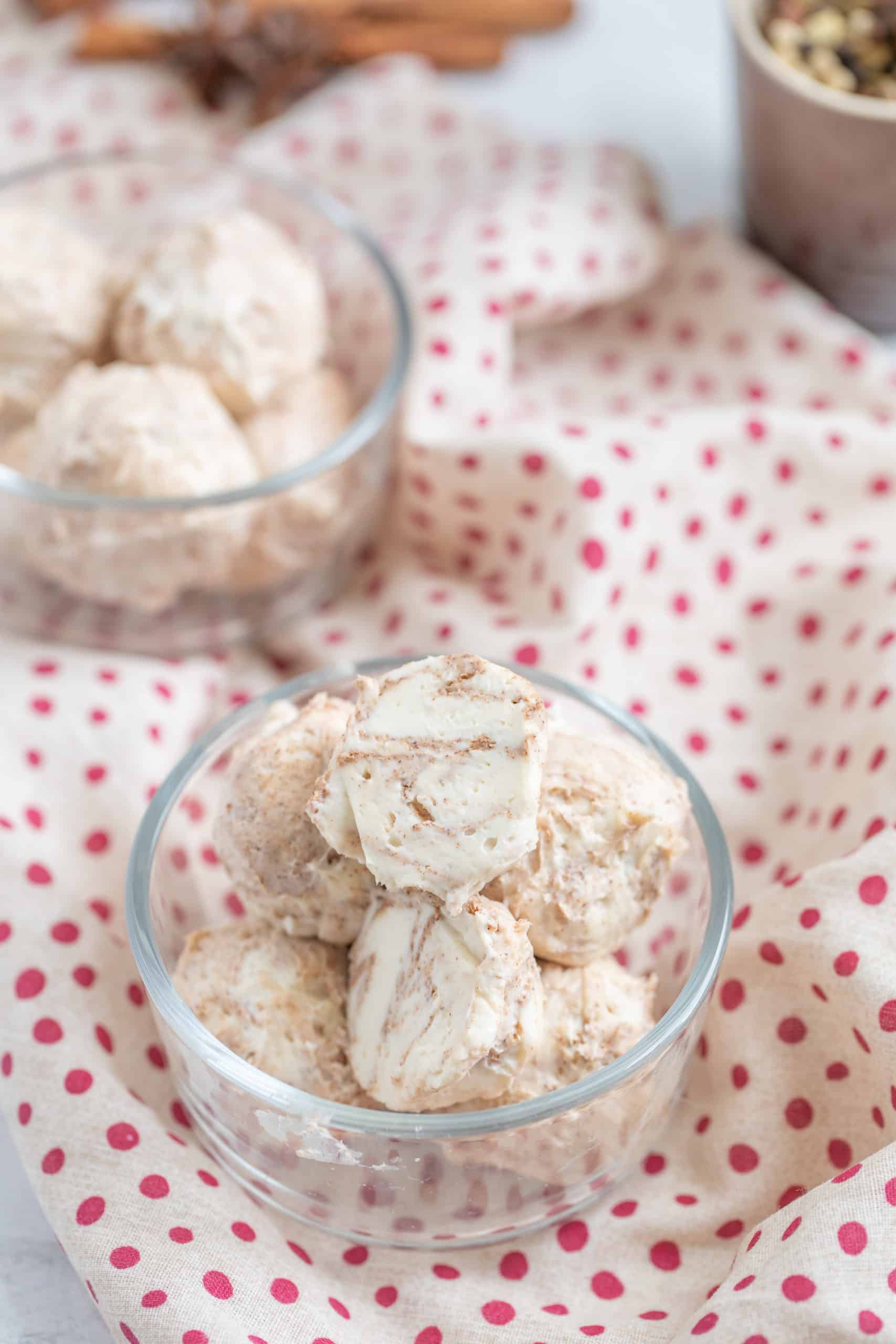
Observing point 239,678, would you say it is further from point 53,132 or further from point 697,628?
point 53,132

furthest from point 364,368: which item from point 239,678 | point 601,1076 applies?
point 601,1076

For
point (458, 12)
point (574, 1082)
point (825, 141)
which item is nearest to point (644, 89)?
point (458, 12)

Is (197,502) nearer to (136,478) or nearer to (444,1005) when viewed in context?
(136,478)

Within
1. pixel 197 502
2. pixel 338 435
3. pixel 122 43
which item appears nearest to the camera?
→ pixel 197 502

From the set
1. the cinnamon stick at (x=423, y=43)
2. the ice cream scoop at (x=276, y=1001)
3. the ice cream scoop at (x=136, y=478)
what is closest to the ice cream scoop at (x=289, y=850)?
the ice cream scoop at (x=276, y=1001)

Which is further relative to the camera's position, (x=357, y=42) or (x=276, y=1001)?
(x=357, y=42)

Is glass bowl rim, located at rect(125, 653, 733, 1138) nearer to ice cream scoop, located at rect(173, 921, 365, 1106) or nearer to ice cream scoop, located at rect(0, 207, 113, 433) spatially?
ice cream scoop, located at rect(173, 921, 365, 1106)

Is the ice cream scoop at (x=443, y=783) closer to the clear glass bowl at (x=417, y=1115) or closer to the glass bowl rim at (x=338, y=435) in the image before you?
the clear glass bowl at (x=417, y=1115)

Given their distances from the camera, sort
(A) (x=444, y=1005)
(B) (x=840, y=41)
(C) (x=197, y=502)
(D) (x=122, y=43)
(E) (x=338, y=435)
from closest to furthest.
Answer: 1. (A) (x=444, y=1005)
2. (C) (x=197, y=502)
3. (E) (x=338, y=435)
4. (B) (x=840, y=41)
5. (D) (x=122, y=43)
